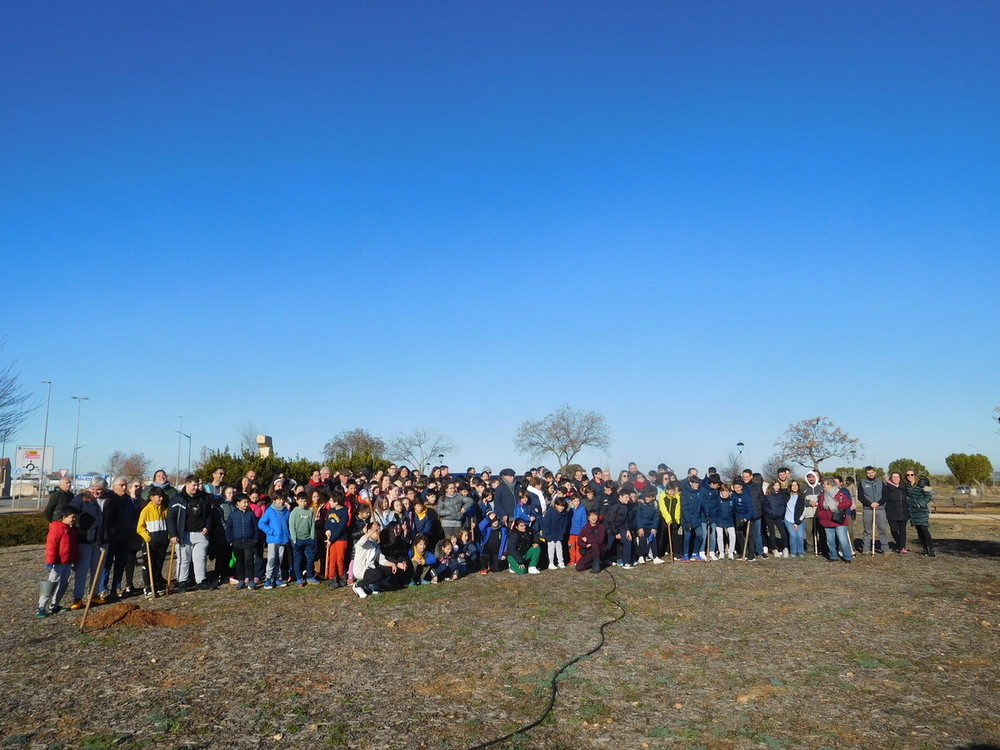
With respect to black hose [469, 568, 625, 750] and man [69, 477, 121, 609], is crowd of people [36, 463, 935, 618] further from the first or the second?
black hose [469, 568, 625, 750]

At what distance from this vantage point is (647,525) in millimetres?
15680

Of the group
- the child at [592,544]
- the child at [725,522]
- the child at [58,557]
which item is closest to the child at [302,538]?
the child at [58,557]

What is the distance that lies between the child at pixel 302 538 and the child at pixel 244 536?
2.24 ft

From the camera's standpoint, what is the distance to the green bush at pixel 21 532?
23.3 m

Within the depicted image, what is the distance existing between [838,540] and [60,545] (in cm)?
1549

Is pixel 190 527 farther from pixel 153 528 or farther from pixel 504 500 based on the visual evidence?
pixel 504 500

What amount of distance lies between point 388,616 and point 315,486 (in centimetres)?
454

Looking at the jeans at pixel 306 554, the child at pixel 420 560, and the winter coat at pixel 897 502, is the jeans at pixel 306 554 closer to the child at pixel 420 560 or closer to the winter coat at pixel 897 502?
the child at pixel 420 560

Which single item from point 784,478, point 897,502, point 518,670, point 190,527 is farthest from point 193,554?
point 897,502

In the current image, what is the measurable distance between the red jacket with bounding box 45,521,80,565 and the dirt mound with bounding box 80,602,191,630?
1139 millimetres

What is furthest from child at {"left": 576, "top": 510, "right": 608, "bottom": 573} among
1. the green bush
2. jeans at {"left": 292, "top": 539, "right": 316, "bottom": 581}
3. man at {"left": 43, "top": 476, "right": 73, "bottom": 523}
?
the green bush

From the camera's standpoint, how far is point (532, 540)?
610 inches

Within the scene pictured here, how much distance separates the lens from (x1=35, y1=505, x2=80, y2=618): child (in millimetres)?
10773

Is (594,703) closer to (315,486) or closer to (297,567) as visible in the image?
(297,567)
